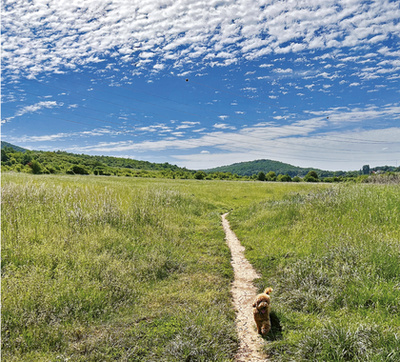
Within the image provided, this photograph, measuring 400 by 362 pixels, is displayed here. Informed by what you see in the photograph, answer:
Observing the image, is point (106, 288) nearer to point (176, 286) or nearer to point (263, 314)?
point (176, 286)

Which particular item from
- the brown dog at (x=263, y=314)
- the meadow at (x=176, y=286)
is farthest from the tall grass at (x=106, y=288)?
the brown dog at (x=263, y=314)

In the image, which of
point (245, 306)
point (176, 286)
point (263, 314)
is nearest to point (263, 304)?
point (263, 314)

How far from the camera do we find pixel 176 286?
7809 millimetres

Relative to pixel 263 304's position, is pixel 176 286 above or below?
below

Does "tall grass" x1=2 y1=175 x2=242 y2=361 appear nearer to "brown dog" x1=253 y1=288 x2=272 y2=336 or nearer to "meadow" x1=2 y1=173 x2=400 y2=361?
"meadow" x1=2 y1=173 x2=400 y2=361

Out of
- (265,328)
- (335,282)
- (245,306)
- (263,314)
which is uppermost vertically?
(335,282)

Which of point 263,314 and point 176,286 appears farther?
point 176,286

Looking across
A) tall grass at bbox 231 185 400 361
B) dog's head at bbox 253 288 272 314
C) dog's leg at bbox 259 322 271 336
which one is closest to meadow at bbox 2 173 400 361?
tall grass at bbox 231 185 400 361

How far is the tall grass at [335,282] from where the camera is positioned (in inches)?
174

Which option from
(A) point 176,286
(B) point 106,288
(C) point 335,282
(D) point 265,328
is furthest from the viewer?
(A) point 176,286

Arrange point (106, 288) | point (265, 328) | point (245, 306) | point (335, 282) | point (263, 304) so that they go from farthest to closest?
1. point (106, 288)
2. point (245, 306)
3. point (335, 282)
4. point (265, 328)
5. point (263, 304)

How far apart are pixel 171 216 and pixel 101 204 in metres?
4.52

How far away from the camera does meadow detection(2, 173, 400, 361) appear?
4812 millimetres

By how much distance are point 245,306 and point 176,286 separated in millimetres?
2168
